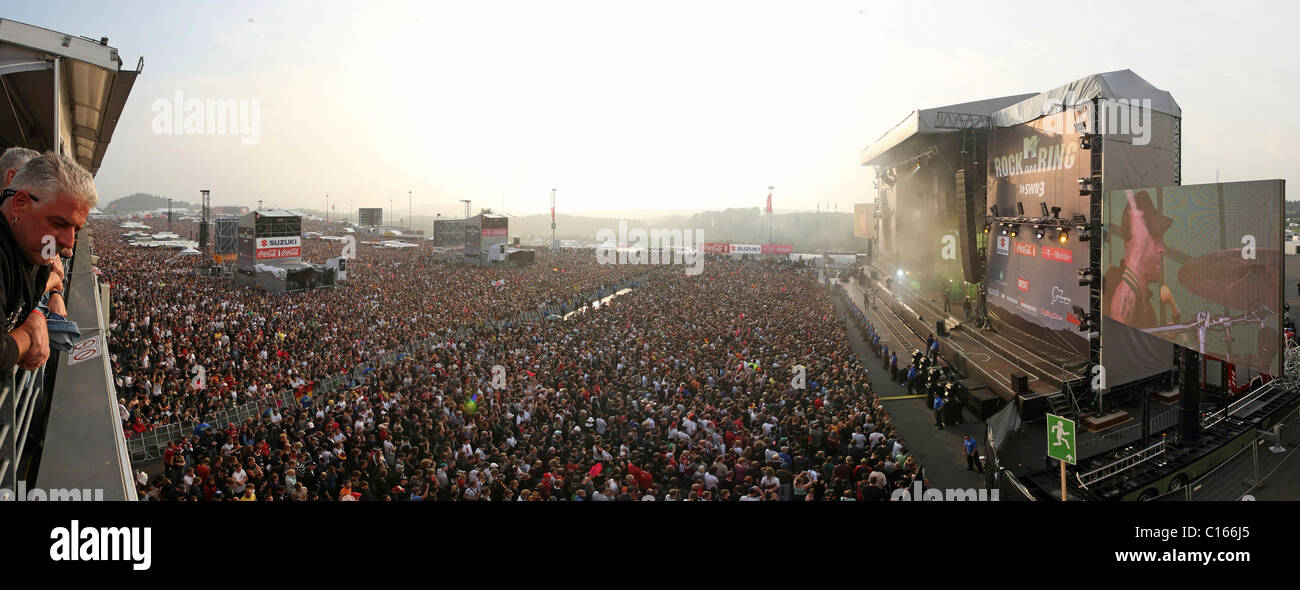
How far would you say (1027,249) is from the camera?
18219 mm

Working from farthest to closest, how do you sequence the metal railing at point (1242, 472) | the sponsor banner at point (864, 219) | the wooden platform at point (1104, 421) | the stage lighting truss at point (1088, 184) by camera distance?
1. the sponsor banner at point (864, 219)
2. the stage lighting truss at point (1088, 184)
3. the wooden platform at point (1104, 421)
4. the metal railing at point (1242, 472)

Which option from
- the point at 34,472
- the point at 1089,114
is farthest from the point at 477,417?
the point at 1089,114

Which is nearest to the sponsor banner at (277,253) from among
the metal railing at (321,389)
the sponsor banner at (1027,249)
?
the metal railing at (321,389)

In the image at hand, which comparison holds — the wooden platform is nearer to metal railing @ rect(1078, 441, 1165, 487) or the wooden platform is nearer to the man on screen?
the man on screen

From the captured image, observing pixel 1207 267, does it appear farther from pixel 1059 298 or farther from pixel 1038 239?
pixel 1038 239

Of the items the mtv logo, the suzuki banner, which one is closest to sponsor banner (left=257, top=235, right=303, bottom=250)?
the suzuki banner

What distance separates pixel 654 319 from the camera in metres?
21.8

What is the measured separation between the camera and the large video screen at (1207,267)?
9305 mm

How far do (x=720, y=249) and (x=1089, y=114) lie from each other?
61544 millimetres

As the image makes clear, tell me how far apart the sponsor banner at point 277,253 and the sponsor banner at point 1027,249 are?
31.0 m

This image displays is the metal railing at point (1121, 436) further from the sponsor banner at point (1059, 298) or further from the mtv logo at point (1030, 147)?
the mtv logo at point (1030, 147)

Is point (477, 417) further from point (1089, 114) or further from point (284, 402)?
point (1089, 114)

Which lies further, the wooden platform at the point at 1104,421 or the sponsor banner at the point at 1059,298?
the sponsor banner at the point at 1059,298

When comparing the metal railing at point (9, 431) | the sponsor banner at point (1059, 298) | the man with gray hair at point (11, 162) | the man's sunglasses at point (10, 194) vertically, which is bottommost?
the metal railing at point (9, 431)
